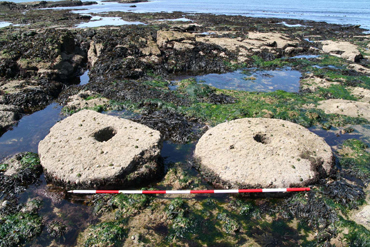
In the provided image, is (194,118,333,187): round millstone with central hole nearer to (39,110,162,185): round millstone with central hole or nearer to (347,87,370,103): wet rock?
(39,110,162,185): round millstone with central hole

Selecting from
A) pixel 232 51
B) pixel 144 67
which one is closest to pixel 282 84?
pixel 232 51

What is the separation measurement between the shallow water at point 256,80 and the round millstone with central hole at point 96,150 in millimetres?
5583

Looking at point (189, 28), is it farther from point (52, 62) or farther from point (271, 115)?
point (271, 115)

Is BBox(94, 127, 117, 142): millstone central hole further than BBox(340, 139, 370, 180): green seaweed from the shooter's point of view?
Yes

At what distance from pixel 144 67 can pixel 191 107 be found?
5242 mm

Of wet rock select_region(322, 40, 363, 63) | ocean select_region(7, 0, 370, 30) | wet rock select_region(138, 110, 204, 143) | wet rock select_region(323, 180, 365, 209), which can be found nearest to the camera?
wet rock select_region(323, 180, 365, 209)

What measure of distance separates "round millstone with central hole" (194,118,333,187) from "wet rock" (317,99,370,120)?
321cm

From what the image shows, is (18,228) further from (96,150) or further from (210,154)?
(210,154)

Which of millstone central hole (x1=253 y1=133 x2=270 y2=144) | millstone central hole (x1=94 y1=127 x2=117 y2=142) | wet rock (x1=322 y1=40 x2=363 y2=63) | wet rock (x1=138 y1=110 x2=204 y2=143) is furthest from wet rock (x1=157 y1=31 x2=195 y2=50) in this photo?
millstone central hole (x1=253 y1=133 x2=270 y2=144)

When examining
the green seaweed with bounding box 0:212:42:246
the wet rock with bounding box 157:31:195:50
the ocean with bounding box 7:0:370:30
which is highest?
the ocean with bounding box 7:0:370:30

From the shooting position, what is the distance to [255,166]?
5473 millimetres

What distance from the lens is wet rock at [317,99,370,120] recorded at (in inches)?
334

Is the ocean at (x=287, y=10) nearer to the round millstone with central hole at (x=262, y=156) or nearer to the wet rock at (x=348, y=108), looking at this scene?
the wet rock at (x=348, y=108)

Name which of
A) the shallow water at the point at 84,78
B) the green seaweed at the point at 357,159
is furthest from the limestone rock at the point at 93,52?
the green seaweed at the point at 357,159
